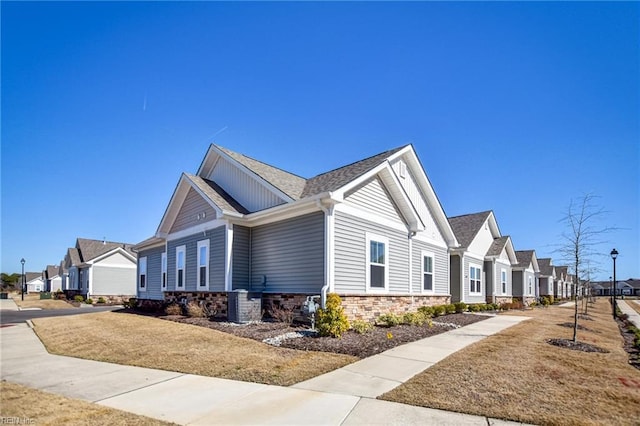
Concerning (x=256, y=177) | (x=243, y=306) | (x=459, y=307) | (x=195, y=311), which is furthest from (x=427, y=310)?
(x=195, y=311)

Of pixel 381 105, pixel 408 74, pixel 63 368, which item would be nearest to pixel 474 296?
pixel 381 105

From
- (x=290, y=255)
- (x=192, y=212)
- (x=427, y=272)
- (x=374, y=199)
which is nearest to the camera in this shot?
(x=290, y=255)

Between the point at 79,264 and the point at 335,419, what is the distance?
4171cm

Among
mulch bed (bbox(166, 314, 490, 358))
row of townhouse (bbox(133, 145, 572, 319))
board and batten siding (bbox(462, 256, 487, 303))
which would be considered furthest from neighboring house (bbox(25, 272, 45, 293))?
board and batten siding (bbox(462, 256, 487, 303))

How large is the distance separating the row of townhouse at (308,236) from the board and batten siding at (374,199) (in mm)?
39

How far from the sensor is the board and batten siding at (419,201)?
1784 centimetres

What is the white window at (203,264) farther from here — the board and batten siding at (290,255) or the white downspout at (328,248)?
the white downspout at (328,248)

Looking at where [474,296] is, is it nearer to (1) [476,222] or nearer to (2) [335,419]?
(1) [476,222]

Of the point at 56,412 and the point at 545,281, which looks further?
the point at 545,281

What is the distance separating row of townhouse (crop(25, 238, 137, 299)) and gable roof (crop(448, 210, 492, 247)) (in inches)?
1198

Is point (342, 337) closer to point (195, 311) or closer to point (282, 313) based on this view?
point (282, 313)

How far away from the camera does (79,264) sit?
1501 inches

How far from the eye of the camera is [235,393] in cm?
585

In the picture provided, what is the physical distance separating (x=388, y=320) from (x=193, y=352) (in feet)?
22.3
